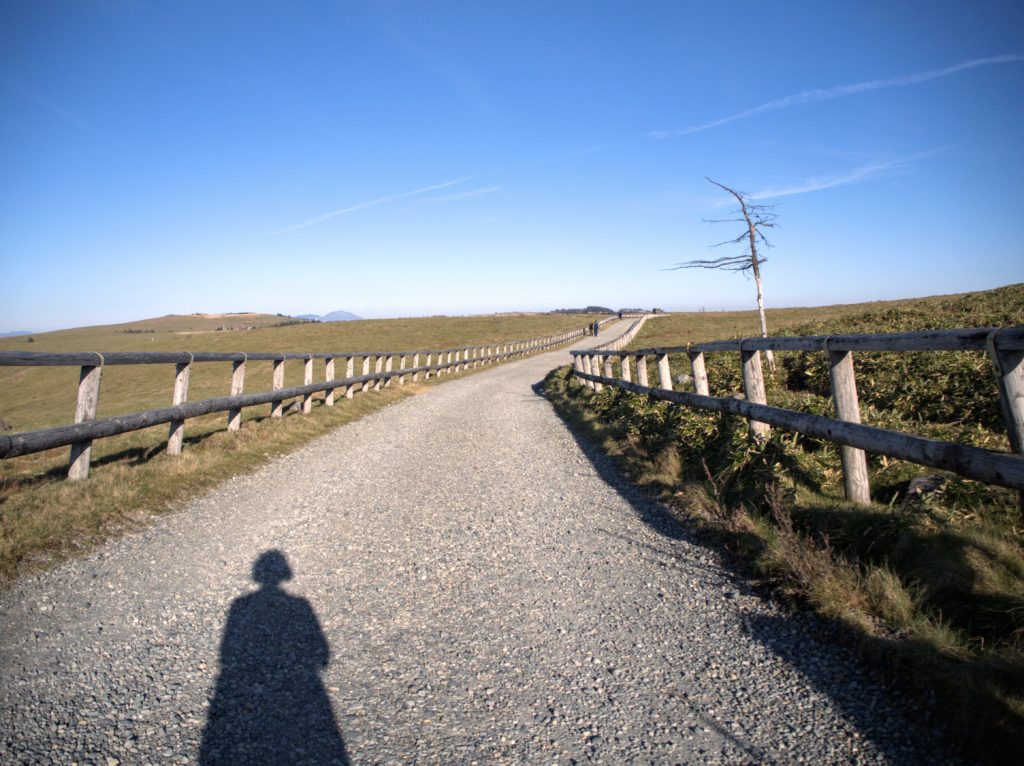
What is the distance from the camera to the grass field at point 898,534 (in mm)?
2754

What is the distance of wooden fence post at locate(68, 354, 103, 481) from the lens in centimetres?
622

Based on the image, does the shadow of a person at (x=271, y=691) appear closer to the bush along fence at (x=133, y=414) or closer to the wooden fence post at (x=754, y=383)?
the bush along fence at (x=133, y=414)

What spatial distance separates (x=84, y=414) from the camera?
20.9ft

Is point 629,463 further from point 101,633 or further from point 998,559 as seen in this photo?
point 101,633

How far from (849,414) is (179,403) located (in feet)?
25.4

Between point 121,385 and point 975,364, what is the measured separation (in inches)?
1738

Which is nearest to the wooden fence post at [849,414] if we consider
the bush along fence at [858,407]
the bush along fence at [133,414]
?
the bush along fence at [858,407]

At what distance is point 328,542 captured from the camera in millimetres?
5184

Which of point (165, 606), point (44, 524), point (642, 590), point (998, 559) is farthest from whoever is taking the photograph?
point (44, 524)

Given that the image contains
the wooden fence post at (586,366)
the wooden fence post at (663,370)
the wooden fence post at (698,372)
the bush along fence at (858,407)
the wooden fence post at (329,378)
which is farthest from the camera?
the wooden fence post at (586,366)

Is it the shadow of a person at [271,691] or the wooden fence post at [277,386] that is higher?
the wooden fence post at [277,386]

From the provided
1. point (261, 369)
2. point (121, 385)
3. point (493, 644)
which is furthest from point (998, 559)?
point (261, 369)

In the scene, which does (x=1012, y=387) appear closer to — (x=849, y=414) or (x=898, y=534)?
(x=898, y=534)

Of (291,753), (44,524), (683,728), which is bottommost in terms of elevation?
(683,728)
